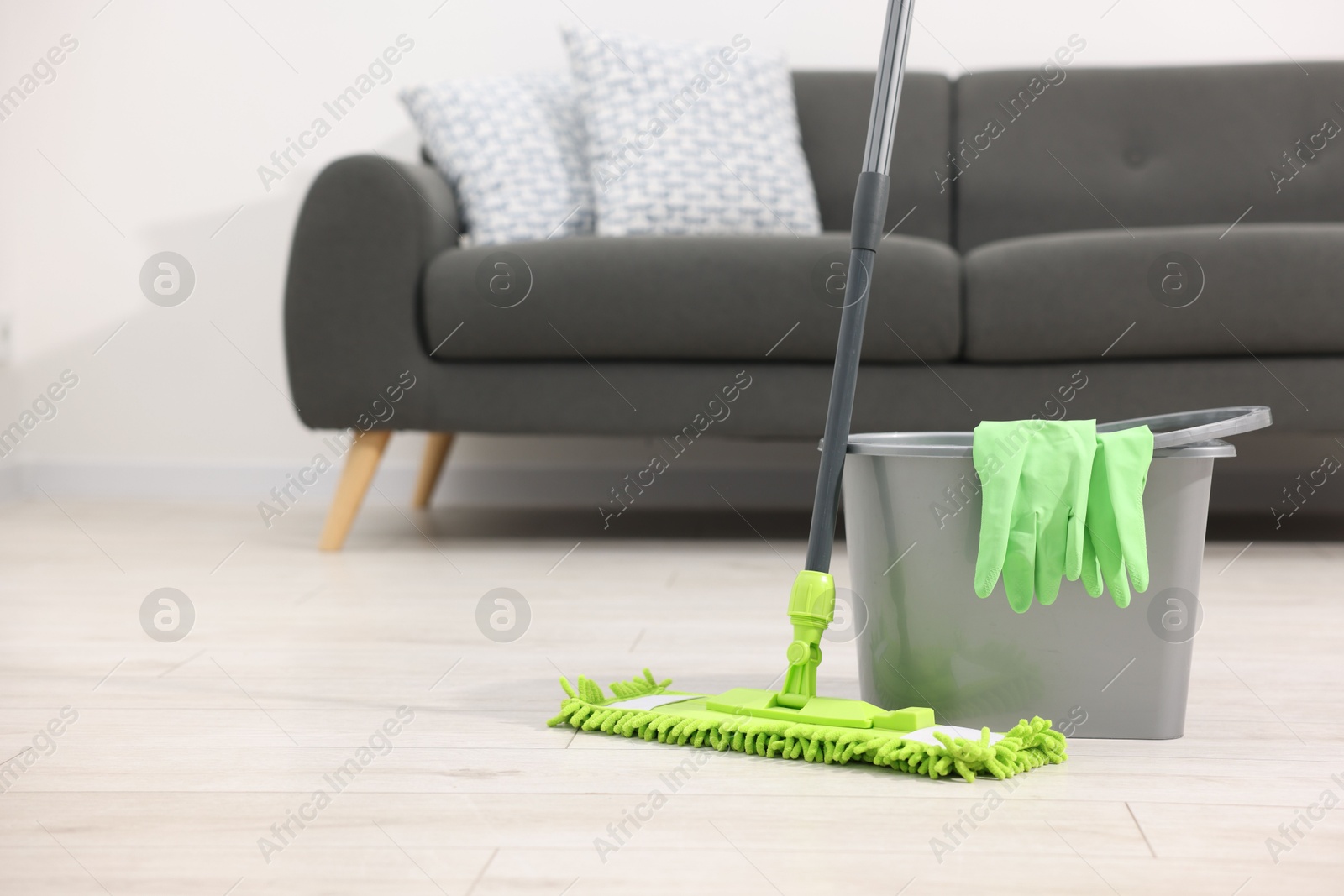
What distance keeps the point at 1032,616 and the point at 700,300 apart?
Answer: 0.99 metres

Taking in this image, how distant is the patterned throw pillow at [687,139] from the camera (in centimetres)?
205

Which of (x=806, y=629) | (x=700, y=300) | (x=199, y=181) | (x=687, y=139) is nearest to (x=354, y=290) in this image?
(x=700, y=300)

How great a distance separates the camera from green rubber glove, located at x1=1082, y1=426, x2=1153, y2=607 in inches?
30.8

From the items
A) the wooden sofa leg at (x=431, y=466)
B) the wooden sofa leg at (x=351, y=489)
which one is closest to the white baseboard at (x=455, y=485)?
the wooden sofa leg at (x=431, y=466)

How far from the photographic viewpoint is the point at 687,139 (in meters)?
2.08

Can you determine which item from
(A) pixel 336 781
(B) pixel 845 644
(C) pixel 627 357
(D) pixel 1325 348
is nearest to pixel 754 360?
(C) pixel 627 357

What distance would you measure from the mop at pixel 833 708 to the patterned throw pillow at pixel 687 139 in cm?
115

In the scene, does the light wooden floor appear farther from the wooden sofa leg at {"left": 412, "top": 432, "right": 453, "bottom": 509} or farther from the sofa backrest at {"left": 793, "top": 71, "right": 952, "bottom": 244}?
the sofa backrest at {"left": 793, "top": 71, "right": 952, "bottom": 244}

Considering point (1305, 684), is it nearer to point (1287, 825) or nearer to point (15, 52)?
point (1287, 825)

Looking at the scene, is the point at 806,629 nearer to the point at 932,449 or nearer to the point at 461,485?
the point at 932,449

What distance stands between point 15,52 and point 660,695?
2.52 m

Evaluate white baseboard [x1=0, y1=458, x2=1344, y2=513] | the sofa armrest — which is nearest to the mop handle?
the sofa armrest

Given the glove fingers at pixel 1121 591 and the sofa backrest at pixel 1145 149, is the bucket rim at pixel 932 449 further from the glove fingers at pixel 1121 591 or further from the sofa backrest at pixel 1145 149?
the sofa backrest at pixel 1145 149

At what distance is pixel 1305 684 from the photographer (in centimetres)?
101
